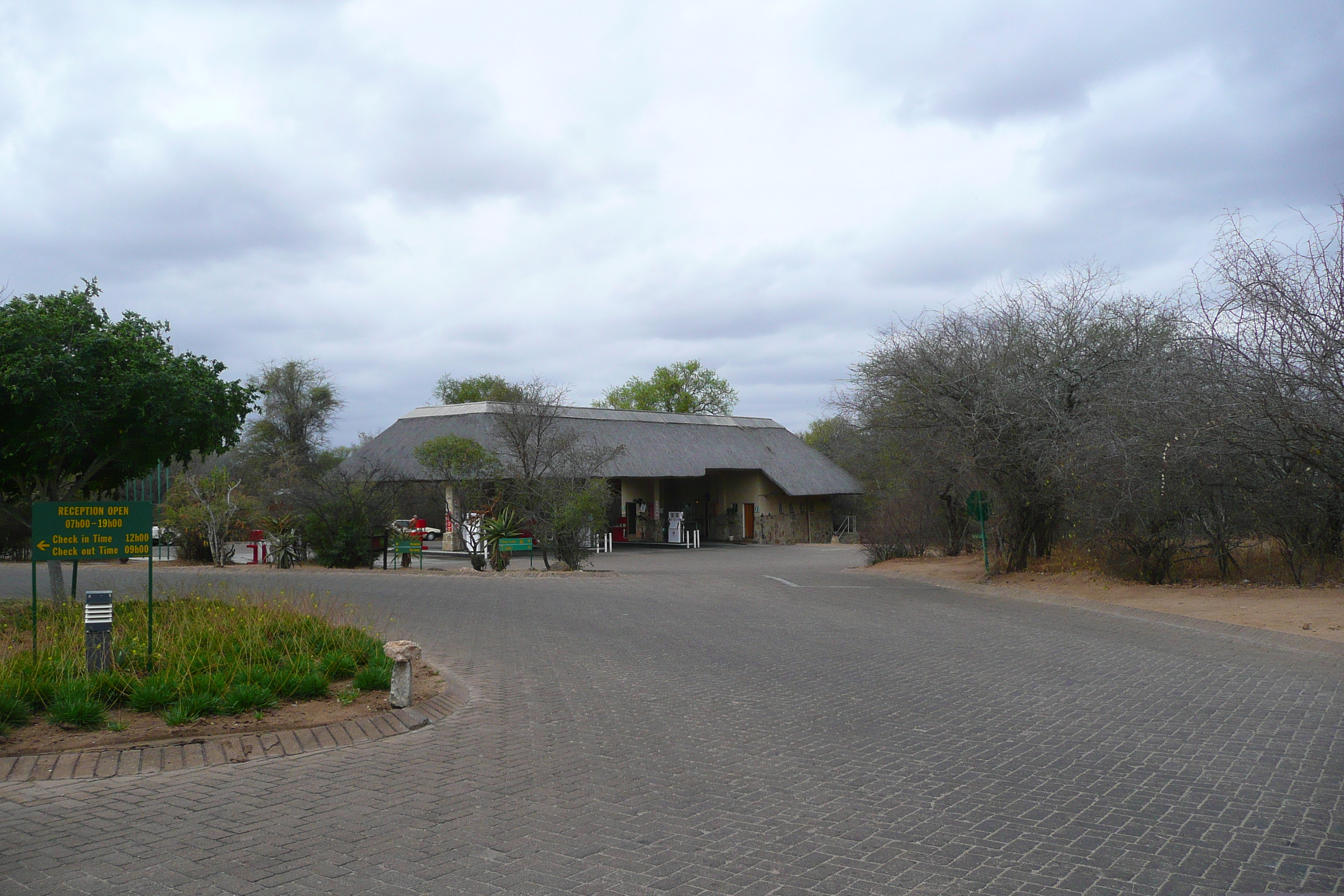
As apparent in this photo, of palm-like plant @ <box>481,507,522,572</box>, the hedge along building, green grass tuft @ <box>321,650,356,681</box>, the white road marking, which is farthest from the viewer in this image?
the hedge along building

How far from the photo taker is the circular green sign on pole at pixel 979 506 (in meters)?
19.7

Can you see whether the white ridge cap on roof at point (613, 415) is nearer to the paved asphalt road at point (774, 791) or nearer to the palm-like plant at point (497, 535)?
the palm-like plant at point (497, 535)

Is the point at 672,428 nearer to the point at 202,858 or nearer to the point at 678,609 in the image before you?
the point at 678,609

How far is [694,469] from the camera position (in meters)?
41.1

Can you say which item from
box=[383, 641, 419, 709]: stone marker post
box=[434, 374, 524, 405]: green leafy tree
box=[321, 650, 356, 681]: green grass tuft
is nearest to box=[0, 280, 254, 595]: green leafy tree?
box=[321, 650, 356, 681]: green grass tuft

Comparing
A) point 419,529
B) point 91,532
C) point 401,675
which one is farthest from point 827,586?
point 419,529

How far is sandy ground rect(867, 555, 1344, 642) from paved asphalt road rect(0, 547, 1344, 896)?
2.57 m

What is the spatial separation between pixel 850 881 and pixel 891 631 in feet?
29.7

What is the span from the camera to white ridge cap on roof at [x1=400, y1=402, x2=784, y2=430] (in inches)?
1576

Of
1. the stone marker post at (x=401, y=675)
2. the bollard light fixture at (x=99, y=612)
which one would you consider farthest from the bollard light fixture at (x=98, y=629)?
the stone marker post at (x=401, y=675)

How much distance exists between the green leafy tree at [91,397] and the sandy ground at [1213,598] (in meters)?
15.3

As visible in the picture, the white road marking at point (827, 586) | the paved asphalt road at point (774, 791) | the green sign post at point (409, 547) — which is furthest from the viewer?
the green sign post at point (409, 547)

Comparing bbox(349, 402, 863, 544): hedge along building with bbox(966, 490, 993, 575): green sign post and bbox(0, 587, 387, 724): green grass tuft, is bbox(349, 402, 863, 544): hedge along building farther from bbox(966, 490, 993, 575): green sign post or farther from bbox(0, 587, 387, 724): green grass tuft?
bbox(0, 587, 387, 724): green grass tuft

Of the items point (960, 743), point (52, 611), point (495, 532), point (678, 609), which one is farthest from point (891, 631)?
point (495, 532)
